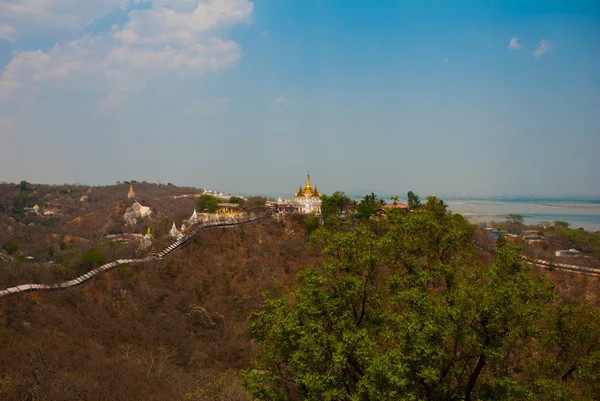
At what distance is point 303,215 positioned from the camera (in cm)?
4444

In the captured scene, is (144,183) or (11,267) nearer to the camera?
(11,267)

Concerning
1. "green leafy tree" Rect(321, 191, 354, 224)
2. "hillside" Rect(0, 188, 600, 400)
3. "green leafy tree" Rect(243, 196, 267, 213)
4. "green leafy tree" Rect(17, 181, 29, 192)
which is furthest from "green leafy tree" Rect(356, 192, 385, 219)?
"green leafy tree" Rect(17, 181, 29, 192)

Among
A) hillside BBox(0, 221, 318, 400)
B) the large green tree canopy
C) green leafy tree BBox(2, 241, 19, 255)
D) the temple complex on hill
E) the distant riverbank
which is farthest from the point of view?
the distant riverbank

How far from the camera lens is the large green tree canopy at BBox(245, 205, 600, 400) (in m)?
8.57

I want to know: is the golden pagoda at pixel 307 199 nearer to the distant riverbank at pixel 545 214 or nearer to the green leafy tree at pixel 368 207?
the green leafy tree at pixel 368 207

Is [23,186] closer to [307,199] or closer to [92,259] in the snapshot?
[307,199]

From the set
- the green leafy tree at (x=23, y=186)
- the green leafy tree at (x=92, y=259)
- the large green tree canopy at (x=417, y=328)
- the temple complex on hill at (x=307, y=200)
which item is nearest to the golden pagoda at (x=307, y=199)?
the temple complex on hill at (x=307, y=200)

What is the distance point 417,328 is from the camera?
8.49 metres

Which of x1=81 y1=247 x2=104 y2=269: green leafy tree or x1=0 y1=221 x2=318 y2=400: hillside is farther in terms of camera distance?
x1=81 y1=247 x2=104 y2=269: green leafy tree

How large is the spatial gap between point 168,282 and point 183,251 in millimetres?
4298

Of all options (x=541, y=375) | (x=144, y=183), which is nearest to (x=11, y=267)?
(x=541, y=375)

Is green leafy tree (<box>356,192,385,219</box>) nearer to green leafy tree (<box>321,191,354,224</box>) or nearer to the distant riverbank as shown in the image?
green leafy tree (<box>321,191,354,224</box>)

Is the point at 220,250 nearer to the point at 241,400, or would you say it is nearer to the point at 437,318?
the point at 241,400

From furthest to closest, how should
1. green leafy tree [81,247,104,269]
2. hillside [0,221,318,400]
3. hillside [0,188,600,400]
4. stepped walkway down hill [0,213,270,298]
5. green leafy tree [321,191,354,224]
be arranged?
1. green leafy tree [321,191,354,224]
2. green leafy tree [81,247,104,269]
3. stepped walkway down hill [0,213,270,298]
4. hillside [0,221,318,400]
5. hillside [0,188,600,400]
